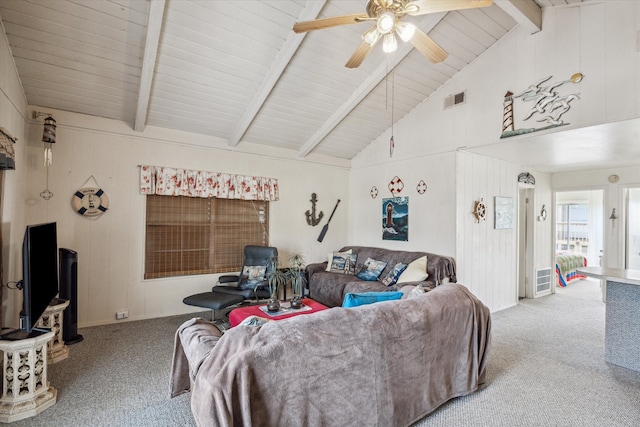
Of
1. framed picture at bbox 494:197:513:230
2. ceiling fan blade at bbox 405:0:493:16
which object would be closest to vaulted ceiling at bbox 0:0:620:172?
ceiling fan blade at bbox 405:0:493:16

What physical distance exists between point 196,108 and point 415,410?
Answer: 13.5ft

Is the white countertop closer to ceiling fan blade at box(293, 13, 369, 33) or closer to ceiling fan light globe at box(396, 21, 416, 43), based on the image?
ceiling fan light globe at box(396, 21, 416, 43)

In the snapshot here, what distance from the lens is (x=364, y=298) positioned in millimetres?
2277

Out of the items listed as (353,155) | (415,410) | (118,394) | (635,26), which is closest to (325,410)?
(415,410)

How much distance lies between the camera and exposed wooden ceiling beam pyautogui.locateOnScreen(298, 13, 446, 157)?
3.41 meters

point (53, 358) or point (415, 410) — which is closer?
point (415, 410)

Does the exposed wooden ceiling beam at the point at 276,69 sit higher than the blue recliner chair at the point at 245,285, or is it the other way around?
the exposed wooden ceiling beam at the point at 276,69

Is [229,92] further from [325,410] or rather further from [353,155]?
[325,410]

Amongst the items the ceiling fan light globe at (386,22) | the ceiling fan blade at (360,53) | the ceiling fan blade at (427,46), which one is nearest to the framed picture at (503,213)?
the ceiling fan blade at (427,46)

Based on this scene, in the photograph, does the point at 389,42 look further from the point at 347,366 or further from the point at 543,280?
the point at 543,280

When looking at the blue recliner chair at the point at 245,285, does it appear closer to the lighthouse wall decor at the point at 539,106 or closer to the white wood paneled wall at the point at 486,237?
the white wood paneled wall at the point at 486,237

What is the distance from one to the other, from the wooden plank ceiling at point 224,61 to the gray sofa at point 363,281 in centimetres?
221

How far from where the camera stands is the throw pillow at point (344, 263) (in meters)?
5.09

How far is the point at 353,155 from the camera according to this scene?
6.09 meters
